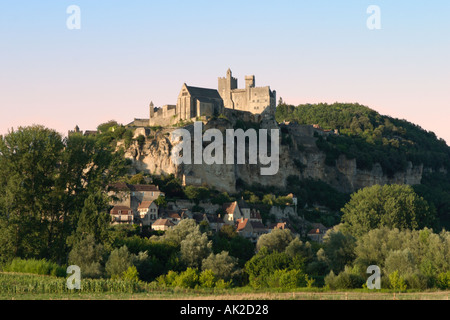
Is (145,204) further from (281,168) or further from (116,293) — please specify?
(116,293)

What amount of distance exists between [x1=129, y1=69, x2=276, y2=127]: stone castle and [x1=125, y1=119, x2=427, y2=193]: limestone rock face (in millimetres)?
3877

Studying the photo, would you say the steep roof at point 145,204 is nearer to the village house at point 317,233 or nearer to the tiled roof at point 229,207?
the tiled roof at point 229,207

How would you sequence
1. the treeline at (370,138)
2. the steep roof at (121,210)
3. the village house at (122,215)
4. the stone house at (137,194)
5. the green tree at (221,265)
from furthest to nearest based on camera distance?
1. the treeline at (370,138)
2. the stone house at (137,194)
3. the steep roof at (121,210)
4. the village house at (122,215)
5. the green tree at (221,265)

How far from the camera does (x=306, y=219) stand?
282 feet

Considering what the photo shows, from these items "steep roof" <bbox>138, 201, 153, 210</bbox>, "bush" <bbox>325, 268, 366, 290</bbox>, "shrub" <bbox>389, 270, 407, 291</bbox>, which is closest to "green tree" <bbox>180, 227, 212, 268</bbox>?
"bush" <bbox>325, 268, 366, 290</bbox>

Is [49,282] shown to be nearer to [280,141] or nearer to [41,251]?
[41,251]

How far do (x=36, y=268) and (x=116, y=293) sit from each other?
8.33 meters

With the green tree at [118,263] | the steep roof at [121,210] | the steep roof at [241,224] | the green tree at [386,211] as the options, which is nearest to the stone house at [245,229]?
the steep roof at [241,224]

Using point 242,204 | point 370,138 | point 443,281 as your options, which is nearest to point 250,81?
point 370,138

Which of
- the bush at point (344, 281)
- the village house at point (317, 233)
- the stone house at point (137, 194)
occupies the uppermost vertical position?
the stone house at point (137, 194)

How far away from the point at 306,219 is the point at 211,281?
1775 inches

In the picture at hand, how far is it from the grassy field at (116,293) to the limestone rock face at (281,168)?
46688mm

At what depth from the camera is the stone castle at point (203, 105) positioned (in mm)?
89875

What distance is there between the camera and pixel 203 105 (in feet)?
295
